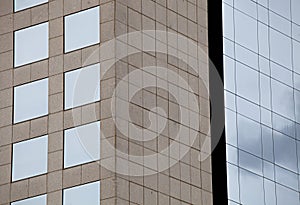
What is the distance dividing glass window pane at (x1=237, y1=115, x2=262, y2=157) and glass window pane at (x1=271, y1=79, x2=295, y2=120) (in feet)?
9.56

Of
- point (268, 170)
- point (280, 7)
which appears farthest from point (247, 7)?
point (268, 170)

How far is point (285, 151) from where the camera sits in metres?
72.5

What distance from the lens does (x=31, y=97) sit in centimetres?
6350

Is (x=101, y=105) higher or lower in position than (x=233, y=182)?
higher

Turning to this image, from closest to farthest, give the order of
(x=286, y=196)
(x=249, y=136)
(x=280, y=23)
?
(x=249, y=136) → (x=286, y=196) → (x=280, y=23)

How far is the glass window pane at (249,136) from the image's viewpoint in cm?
6944

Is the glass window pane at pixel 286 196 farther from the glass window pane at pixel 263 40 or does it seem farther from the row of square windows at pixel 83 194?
the row of square windows at pixel 83 194

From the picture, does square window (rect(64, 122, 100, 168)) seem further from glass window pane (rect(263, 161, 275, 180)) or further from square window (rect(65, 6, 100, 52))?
glass window pane (rect(263, 161, 275, 180))

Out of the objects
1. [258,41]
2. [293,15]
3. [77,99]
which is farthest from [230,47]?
[77,99]

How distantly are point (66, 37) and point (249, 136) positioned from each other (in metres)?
13.9

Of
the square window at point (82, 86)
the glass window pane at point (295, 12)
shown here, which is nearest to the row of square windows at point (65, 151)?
the square window at point (82, 86)

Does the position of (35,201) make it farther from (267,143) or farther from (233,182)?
(267,143)

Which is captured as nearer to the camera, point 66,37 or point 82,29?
point 82,29

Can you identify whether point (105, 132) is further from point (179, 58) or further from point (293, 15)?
point (293, 15)
